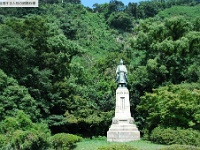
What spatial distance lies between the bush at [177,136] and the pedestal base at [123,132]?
160cm

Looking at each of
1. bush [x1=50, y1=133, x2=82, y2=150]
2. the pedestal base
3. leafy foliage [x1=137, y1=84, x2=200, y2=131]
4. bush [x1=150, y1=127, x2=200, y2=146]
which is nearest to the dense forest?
leafy foliage [x1=137, y1=84, x2=200, y2=131]

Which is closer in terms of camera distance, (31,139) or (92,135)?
(31,139)

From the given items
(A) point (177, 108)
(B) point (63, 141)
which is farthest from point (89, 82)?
(B) point (63, 141)

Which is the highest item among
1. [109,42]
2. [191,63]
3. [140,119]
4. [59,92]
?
[109,42]

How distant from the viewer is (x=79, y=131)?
30031mm

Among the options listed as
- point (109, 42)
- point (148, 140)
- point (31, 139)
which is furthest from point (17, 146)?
point (109, 42)

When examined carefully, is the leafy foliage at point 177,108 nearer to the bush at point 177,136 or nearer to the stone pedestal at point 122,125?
the bush at point 177,136

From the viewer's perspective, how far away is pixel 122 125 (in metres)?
23.4

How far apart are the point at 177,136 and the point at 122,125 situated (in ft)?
12.5

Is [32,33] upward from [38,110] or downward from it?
upward

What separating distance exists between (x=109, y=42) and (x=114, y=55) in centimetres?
2396

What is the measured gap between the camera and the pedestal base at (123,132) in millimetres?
22906

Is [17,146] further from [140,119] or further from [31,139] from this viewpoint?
[140,119]

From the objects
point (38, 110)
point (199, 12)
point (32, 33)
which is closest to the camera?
point (38, 110)
